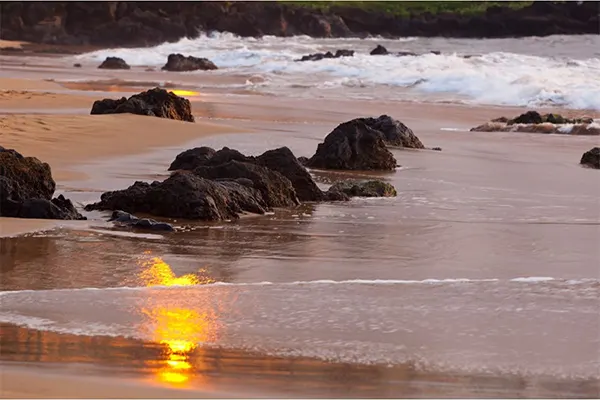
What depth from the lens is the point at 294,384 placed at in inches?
148

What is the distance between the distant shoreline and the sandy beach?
47.8 meters

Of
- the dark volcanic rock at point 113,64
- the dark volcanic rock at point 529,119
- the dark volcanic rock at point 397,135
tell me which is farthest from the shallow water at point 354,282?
the dark volcanic rock at point 113,64

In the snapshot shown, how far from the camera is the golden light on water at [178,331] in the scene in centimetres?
381

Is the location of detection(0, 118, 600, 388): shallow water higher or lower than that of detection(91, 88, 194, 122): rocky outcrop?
lower

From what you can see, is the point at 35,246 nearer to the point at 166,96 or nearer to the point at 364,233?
the point at 364,233

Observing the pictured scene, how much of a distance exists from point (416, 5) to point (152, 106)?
7415 cm

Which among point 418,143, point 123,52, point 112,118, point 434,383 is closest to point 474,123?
point 418,143

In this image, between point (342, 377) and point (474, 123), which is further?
point (474, 123)

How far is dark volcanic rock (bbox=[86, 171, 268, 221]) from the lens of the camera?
7168 millimetres

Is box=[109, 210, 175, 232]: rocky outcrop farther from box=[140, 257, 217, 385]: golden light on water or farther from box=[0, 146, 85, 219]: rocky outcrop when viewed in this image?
box=[140, 257, 217, 385]: golden light on water

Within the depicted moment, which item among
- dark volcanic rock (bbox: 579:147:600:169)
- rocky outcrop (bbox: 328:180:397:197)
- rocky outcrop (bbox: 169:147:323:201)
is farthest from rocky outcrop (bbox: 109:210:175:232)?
dark volcanic rock (bbox: 579:147:600:169)

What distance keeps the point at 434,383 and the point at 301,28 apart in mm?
64970

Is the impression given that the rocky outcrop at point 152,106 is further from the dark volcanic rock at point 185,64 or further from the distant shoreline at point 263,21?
the distant shoreline at point 263,21

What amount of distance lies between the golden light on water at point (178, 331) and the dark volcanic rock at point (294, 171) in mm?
3087
